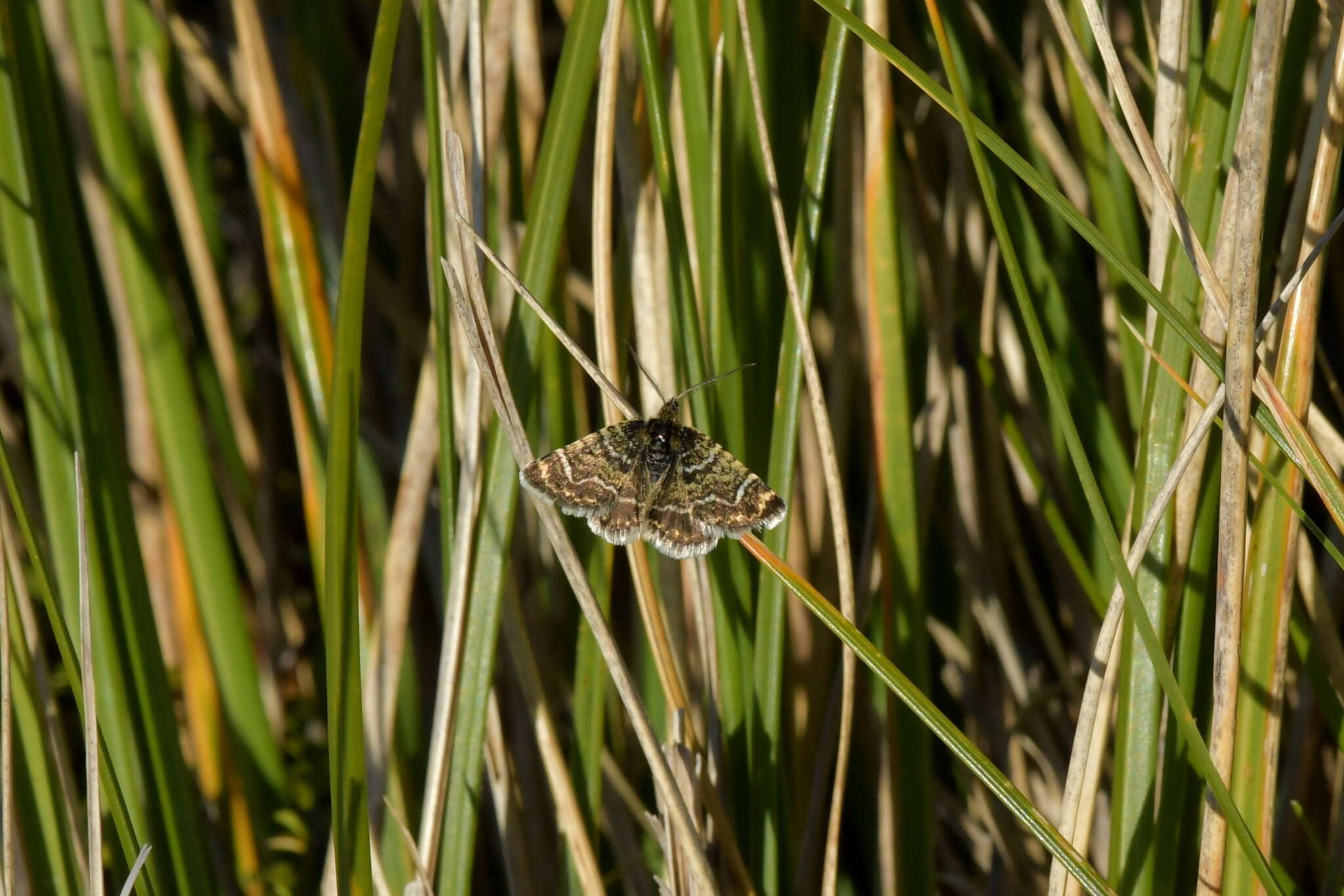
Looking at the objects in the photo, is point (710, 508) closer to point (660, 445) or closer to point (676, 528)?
point (676, 528)

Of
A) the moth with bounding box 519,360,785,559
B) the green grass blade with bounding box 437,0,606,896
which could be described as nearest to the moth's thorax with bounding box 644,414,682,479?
the moth with bounding box 519,360,785,559

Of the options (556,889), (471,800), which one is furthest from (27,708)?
(556,889)

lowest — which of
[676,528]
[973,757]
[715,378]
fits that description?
[973,757]

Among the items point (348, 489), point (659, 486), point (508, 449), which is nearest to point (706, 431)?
point (659, 486)

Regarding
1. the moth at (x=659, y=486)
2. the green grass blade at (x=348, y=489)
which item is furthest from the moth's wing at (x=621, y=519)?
the green grass blade at (x=348, y=489)

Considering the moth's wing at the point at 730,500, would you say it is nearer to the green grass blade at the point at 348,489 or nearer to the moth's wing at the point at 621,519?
the moth's wing at the point at 621,519

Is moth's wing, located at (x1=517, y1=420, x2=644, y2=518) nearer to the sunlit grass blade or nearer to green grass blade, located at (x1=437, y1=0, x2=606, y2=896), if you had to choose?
green grass blade, located at (x1=437, y1=0, x2=606, y2=896)

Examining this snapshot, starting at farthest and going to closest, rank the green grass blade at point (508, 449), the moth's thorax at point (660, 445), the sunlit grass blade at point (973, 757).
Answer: the moth's thorax at point (660, 445), the green grass blade at point (508, 449), the sunlit grass blade at point (973, 757)
